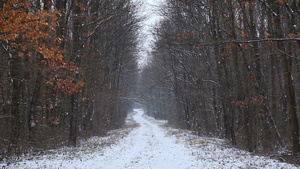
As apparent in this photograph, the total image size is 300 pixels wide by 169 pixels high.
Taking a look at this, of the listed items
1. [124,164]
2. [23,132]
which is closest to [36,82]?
[23,132]

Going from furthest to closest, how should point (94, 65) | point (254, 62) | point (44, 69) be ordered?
point (94, 65) < point (254, 62) < point (44, 69)

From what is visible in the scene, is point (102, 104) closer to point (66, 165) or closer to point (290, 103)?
point (66, 165)

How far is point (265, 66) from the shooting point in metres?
18.6

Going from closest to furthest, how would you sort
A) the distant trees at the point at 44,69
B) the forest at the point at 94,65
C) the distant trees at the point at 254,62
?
the distant trees at the point at 44,69
the forest at the point at 94,65
the distant trees at the point at 254,62

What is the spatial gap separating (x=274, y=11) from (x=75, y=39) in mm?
11199

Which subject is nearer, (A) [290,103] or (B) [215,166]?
(B) [215,166]

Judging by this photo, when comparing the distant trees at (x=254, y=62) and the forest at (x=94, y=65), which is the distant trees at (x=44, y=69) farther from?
the distant trees at (x=254, y=62)

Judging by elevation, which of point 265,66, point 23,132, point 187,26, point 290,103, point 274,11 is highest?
point 187,26

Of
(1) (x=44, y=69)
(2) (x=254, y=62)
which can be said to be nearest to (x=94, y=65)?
(1) (x=44, y=69)

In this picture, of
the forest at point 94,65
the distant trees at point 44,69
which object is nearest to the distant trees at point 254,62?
the forest at point 94,65

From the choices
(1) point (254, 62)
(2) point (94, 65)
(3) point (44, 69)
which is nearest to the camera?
(3) point (44, 69)

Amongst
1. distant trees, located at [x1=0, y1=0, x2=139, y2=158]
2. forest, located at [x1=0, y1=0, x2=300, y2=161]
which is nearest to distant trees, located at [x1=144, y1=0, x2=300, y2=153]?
forest, located at [x1=0, y1=0, x2=300, y2=161]

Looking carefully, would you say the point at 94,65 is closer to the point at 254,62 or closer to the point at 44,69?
the point at 44,69

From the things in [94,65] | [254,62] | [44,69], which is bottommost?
[44,69]
